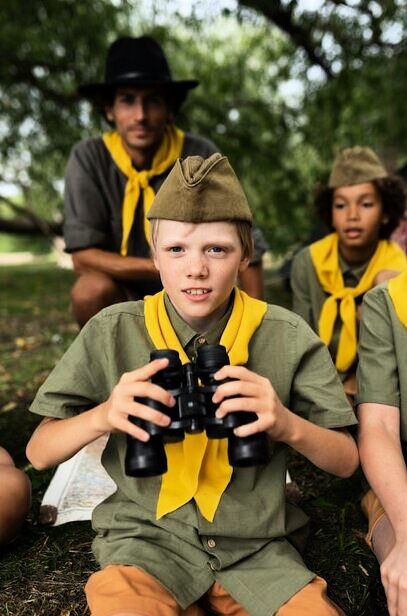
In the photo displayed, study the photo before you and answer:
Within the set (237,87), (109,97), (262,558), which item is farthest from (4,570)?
(237,87)

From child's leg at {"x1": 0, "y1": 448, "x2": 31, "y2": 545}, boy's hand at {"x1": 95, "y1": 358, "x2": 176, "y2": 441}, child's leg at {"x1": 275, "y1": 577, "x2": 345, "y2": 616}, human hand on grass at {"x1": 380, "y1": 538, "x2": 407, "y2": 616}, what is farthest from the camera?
child's leg at {"x1": 0, "y1": 448, "x2": 31, "y2": 545}

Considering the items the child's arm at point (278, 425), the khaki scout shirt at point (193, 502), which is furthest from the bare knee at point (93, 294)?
the child's arm at point (278, 425)

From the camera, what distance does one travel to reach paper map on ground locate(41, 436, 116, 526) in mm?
2760

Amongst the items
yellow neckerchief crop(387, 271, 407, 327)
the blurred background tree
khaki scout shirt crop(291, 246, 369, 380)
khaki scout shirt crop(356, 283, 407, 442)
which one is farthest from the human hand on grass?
the blurred background tree

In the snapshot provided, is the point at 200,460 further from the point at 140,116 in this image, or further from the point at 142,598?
the point at 140,116

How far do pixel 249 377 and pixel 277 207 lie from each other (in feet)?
27.0

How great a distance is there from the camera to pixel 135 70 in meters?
4.06

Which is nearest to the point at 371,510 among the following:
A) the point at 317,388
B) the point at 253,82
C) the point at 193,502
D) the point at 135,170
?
the point at 317,388

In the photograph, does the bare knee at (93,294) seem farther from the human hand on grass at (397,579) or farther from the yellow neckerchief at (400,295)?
the human hand on grass at (397,579)

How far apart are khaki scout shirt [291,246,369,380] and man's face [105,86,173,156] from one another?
1.13m

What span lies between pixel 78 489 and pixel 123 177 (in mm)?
2012

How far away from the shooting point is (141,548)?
79.1 inches

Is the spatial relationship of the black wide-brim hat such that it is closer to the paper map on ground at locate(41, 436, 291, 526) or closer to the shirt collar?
the paper map on ground at locate(41, 436, 291, 526)

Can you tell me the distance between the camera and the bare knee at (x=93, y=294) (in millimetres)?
3855
